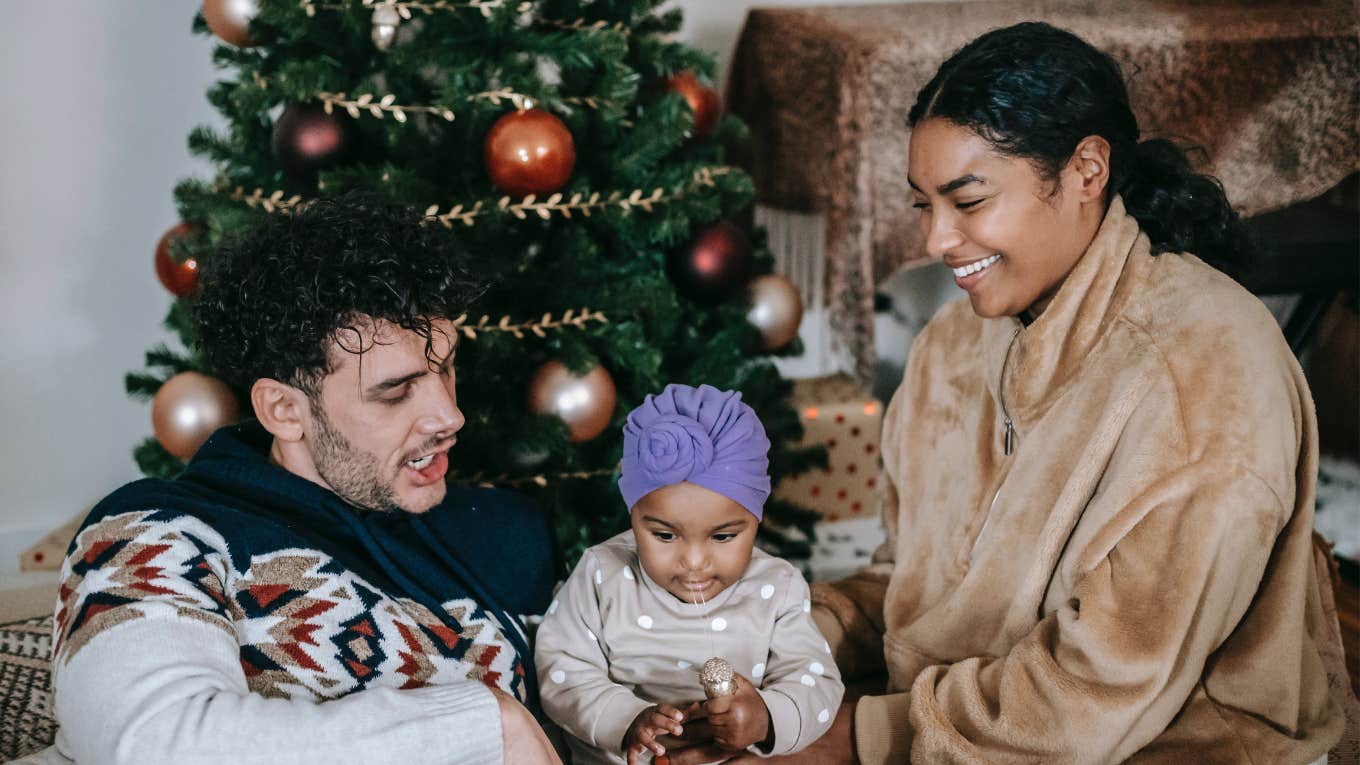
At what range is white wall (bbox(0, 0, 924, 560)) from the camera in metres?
2.89

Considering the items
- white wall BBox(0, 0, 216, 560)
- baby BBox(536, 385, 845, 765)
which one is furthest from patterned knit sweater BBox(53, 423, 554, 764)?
white wall BBox(0, 0, 216, 560)

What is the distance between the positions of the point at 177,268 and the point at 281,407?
100 cm

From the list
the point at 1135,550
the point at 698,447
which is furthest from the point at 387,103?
the point at 1135,550

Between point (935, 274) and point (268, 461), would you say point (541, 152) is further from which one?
point (935, 274)

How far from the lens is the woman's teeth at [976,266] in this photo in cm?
158

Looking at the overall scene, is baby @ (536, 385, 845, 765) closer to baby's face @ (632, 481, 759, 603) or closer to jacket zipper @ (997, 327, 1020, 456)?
baby's face @ (632, 481, 759, 603)

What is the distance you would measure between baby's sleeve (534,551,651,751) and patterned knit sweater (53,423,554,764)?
0.17 feet

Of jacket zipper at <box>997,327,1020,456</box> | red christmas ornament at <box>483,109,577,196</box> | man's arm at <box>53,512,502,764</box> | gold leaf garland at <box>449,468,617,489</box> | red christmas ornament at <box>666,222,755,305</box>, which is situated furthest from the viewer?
red christmas ornament at <box>666,222,755,305</box>

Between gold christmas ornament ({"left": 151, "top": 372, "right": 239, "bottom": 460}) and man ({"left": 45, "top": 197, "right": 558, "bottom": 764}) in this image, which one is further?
gold christmas ornament ({"left": 151, "top": 372, "right": 239, "bottom": 460})

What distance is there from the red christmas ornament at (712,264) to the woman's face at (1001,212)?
847 millimetres

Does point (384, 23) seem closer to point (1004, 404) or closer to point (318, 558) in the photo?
point (318, 558)

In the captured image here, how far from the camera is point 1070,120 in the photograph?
1.50 meters

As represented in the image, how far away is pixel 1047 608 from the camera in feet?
5.11

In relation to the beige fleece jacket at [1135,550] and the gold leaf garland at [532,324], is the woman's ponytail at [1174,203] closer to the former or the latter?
the beige fleece jacket at [1135,550]
